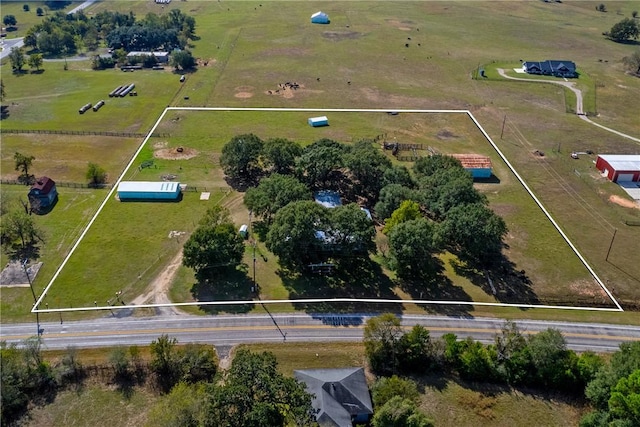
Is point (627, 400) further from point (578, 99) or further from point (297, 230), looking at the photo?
point (578, 99)

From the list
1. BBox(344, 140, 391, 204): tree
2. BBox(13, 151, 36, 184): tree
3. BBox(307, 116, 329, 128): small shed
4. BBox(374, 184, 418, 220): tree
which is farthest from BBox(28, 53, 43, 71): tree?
BBox(374, 184, 418, 220): tree

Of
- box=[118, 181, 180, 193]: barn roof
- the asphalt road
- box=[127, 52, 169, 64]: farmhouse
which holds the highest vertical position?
box=[127, 52, 169, 64]: farmhouse

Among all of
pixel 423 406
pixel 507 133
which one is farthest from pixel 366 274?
pixel 507 133

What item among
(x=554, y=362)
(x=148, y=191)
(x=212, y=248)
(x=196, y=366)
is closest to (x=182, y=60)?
(x=148, y=191)

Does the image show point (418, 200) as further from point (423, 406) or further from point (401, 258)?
point (423, 406)

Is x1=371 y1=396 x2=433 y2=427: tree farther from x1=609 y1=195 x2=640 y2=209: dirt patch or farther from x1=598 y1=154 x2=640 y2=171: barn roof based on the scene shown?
x1=598 y1=154 x2=640 y2=171: barn roof

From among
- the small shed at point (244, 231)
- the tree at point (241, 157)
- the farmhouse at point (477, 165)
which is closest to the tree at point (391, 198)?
the farmhouse at point (477, 165)

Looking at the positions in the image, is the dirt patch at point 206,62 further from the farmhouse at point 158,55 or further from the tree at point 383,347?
the tree at point 383,347

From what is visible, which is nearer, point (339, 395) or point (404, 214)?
point (339, 395)
